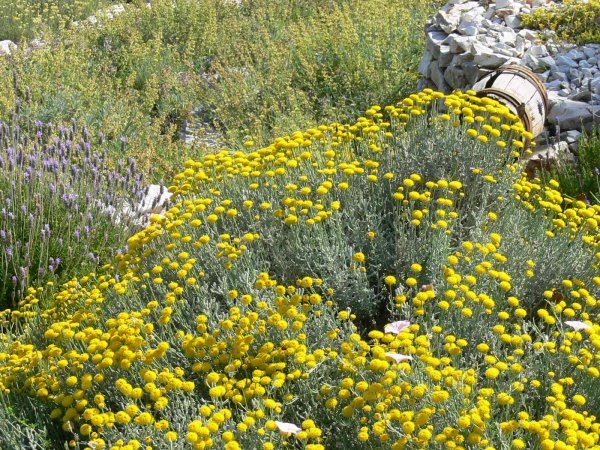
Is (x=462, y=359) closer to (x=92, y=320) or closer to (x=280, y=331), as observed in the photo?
(x=280, y=331)

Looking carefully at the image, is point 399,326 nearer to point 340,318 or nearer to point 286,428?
point 340,318

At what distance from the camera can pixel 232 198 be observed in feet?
13.8

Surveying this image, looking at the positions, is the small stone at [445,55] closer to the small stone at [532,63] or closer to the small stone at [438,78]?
the small stone at [438,78]

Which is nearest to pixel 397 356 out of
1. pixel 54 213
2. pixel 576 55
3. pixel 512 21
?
pixel 54 213

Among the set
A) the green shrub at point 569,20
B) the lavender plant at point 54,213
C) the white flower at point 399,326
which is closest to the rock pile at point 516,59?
the green shrub at point 569,20

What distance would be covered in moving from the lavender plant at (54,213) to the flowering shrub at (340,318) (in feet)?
1.34

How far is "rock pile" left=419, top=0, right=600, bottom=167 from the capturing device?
598cm

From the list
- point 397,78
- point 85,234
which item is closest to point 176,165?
point 85,234

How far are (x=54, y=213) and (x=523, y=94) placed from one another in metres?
3.32

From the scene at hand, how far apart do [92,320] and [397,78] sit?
4352 millimetres

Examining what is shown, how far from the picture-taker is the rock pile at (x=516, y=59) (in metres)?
5.98

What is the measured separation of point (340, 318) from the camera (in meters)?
3.45

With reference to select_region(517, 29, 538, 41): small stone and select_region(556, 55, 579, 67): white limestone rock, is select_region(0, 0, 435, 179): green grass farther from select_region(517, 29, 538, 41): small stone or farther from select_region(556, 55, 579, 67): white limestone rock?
select_region(556, 55, 579, 67): white limestone rock

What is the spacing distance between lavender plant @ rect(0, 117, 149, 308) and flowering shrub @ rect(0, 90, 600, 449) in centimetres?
41
